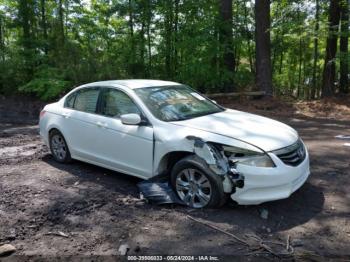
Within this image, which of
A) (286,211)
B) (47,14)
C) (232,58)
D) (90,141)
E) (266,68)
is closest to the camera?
(286,211)

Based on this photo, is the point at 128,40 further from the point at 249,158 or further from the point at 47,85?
the point at 249,158

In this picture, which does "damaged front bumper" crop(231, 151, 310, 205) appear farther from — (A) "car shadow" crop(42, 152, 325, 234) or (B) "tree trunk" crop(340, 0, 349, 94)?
(B) "tree trunk" crop(340, 0, 349, 94)

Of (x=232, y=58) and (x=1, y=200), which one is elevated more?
(x=232, y=58)

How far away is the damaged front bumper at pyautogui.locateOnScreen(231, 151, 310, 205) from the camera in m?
4.47

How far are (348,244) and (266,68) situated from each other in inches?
453

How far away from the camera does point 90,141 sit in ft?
20.6

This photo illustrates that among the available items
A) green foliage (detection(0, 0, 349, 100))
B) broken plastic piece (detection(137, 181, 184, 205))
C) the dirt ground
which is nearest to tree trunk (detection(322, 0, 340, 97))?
green foliage (detection(0, 0, 349, 100))

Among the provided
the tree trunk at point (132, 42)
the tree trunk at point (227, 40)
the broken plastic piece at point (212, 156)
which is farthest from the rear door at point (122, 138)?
the tree trunk at point (132, 42)

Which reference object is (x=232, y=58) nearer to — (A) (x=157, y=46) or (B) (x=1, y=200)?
(A) (x=157, y=46)

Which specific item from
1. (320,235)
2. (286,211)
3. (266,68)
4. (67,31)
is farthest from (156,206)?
(67,31)

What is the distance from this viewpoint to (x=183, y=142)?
4957 mm

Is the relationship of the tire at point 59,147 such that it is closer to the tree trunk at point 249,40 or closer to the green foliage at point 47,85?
the green foliage at point 47,85

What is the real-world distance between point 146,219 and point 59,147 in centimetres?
309

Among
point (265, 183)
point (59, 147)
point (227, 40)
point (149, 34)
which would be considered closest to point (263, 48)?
point (227, 40)
